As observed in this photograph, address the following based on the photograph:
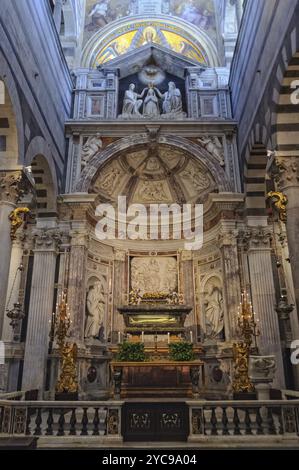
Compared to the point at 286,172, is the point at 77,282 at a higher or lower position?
lower

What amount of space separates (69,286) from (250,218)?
6.44 meters

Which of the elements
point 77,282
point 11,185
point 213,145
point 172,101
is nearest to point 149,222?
point 213,145

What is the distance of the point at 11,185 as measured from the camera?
30.2 ft

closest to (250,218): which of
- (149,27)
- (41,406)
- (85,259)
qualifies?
(85,259)

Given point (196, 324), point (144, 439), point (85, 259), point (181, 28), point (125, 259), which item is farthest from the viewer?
point (181, 28)

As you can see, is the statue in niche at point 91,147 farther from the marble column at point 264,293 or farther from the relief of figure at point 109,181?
the marble column at point 264,293

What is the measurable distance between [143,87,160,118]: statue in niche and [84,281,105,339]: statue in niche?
6.69 m

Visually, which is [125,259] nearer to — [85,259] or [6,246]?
[85,259]

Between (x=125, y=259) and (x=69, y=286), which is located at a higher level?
(x=125, y=259)

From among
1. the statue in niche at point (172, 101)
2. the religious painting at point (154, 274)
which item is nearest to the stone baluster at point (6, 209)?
the religious painting at point (154, 274)

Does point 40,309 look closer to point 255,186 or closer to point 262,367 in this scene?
point 262,367

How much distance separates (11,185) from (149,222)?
780cm

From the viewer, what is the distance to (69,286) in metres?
13.1
